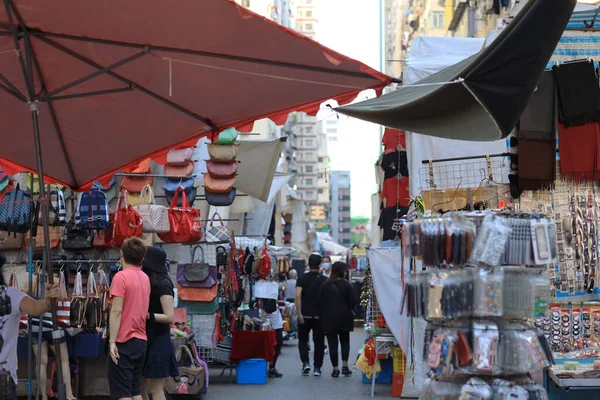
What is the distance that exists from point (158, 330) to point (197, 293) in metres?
5.04

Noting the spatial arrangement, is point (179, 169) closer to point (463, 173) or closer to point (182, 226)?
point (182, 226)

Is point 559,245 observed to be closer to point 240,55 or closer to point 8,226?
point 240,55

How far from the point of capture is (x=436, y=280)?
596 cm

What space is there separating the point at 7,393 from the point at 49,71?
2.72 metres

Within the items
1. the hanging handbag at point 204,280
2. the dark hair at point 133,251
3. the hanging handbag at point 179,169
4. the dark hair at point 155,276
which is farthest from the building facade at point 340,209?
the dark hair at point 133,251

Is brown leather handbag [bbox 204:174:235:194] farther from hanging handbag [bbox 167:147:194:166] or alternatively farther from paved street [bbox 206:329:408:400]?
paved street [bbox 206:329:408:400]

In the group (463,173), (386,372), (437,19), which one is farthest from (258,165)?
(437,19)

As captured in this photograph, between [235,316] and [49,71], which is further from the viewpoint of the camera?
[235,316]

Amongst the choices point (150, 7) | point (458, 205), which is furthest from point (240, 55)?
point (458, 205)

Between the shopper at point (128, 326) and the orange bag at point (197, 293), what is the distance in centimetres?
543

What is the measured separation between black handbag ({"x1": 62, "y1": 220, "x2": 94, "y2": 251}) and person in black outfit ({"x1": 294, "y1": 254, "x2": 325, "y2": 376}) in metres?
3.66

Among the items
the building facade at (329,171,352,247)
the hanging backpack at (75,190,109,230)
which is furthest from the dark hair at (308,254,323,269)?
the building facade at (329,171,352,247)

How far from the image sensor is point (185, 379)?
11.6 metres

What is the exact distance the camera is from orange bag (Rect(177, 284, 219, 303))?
13227 millimetres
